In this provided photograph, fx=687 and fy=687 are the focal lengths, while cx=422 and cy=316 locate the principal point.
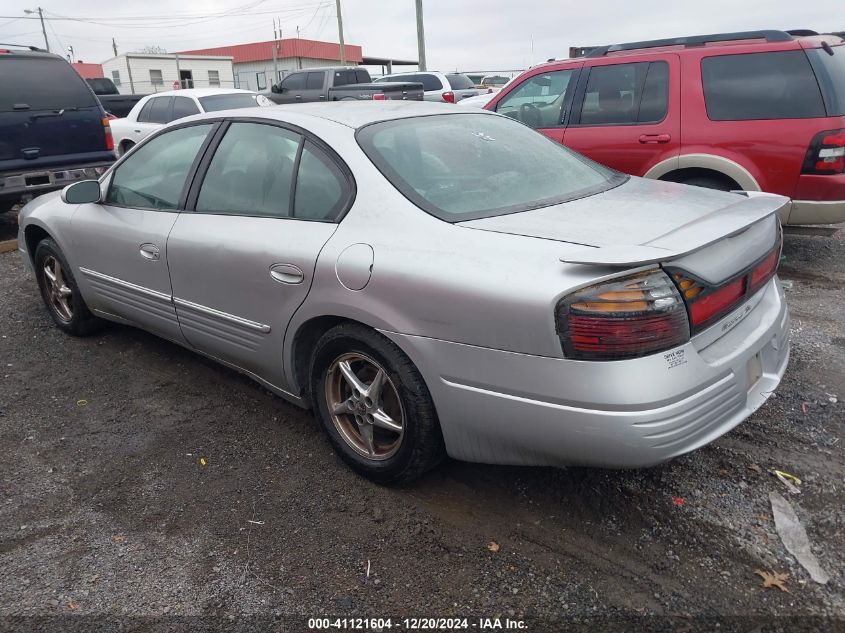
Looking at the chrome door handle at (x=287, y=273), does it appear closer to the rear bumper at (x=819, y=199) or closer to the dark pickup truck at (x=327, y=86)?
the rear bumper at (x=819, y=199)

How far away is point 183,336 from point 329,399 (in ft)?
3.80

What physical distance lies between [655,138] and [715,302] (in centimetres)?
385

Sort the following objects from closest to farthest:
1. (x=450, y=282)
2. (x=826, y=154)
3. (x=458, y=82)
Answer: (x=450, y=282) → (x=826, y=154) → (x=458, y=82)

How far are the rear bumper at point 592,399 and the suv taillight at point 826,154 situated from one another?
3258 mm

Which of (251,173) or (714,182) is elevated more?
(251,173)

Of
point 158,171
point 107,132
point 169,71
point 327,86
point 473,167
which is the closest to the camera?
point 473,167

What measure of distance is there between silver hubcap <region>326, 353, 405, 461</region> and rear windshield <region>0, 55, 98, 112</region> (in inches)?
251

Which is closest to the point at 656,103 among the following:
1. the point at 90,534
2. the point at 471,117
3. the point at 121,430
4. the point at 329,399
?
the point at 471,117

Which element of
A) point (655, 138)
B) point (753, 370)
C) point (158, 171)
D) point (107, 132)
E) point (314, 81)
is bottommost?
point (753, 370)

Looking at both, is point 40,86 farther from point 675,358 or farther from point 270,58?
point 270,58

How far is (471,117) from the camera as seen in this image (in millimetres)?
3594

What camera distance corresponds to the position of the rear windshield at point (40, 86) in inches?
291

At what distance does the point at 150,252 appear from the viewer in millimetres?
3729

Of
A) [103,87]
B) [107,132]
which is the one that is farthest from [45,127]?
[103,87]
